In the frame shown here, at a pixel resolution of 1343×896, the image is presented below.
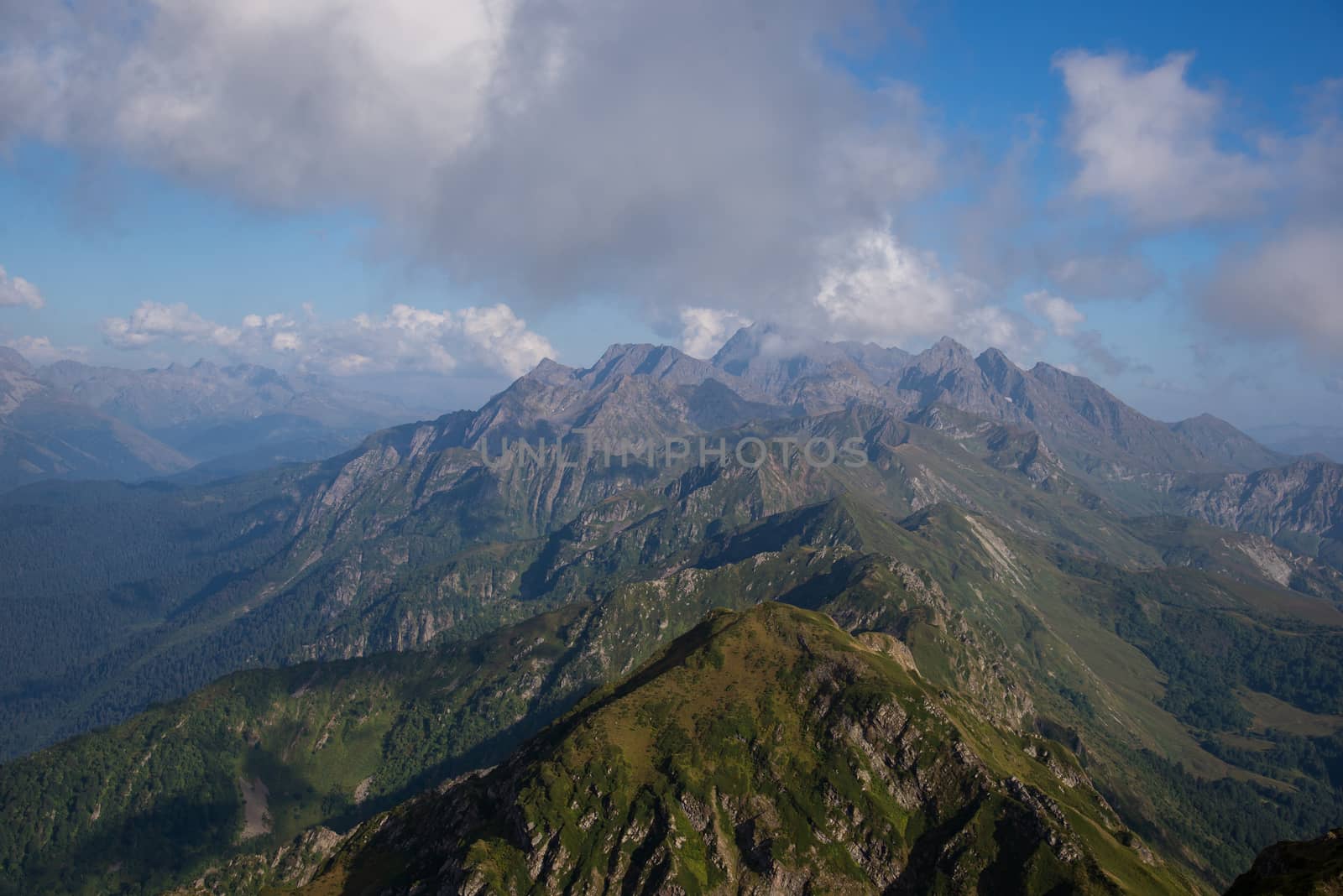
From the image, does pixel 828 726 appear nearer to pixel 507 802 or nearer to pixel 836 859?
pixel 836 859

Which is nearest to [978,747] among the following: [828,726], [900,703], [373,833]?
[900,703]

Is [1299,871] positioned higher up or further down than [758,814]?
higher up

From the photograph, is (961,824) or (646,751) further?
(646,751)

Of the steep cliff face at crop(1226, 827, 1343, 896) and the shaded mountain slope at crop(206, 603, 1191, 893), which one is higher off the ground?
the steep cliff face at crop(1226, 827, 1343, 896)

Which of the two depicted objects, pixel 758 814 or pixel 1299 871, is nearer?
pixel 1299 871

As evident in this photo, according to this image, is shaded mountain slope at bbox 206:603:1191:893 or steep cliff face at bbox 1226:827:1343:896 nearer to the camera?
steep cliff face at bbox 1226:827:1343:896

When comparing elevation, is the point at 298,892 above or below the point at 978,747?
below

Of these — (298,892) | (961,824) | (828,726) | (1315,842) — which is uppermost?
(1315,842)

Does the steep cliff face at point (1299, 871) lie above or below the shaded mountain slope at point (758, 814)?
above

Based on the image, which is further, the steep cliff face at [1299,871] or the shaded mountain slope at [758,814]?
the shaded mountain slope at [758,814]

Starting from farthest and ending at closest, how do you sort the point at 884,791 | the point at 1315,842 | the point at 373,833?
the point at 373,833 < the point at 884,791 < the point at 1315,842

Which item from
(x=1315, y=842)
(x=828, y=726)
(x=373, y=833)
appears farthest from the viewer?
(x=373, y=833)
